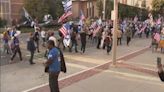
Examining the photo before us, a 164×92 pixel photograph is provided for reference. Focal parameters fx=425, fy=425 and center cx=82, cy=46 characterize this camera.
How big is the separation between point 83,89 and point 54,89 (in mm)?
2381

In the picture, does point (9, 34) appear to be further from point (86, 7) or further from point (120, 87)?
point (86, 7)

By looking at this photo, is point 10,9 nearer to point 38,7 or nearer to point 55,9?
point 55,9

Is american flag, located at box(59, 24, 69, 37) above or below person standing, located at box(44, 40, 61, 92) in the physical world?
above

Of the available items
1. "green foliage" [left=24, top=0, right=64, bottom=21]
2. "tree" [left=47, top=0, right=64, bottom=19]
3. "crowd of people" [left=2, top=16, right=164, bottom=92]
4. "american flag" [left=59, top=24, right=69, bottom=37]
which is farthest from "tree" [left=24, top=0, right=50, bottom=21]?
"american flag" [left=59, top=24, right=69, bottom=37]

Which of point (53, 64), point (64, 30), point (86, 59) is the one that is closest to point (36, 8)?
point (64, 30)

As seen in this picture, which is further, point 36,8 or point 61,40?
point 36,8

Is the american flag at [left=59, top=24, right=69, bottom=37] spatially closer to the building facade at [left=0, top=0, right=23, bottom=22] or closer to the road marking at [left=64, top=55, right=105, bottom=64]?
the road marking at [left=64, top=55, right=105, bottom=64]

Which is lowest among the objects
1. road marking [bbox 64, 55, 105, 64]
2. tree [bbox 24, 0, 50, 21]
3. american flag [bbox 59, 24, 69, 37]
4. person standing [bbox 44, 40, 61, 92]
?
road marking [bbox 64, 55, 105, 64]

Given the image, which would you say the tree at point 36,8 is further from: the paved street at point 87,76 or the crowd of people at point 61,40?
the paved street at point 87,76

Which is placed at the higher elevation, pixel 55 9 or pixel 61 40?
pixel 55 9

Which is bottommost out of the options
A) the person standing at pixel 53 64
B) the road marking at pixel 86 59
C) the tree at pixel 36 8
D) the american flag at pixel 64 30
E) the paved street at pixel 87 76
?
the paved street at pixel 87 76

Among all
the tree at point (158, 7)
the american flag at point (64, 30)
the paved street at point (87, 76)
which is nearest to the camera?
the paved street at point (87, 76)

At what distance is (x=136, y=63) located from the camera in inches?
770

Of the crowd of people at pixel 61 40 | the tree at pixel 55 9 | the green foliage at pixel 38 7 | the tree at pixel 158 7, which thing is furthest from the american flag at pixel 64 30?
the tree at pixel 158 7
